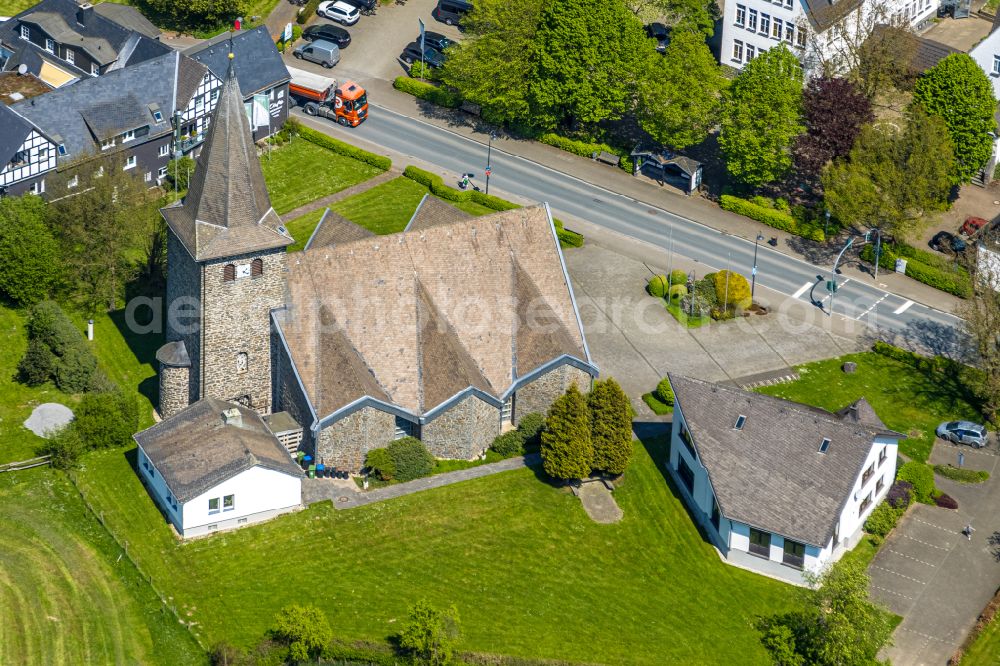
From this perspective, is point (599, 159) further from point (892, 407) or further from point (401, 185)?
point (892, 407)

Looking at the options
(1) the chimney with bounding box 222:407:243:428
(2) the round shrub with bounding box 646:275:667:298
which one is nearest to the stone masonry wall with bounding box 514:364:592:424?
(2) the round shrub with bounding box 646:275:667:298

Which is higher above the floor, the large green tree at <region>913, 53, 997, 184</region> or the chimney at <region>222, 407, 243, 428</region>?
the large green tree at <region>913, 53, 997, 184</region>

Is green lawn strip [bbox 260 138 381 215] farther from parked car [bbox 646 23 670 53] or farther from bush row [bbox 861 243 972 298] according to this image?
bush row [bbox 861 243 972 298]

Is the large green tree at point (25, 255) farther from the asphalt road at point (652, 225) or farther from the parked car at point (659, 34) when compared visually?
the parked car at point (659, 34)

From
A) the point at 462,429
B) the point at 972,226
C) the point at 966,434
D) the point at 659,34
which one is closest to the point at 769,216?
the point at 972,226

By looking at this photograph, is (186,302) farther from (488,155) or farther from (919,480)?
(919,480)

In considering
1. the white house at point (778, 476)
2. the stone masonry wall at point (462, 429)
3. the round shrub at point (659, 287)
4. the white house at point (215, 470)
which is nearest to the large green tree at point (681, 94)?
the round shrub at point (659, 287)
